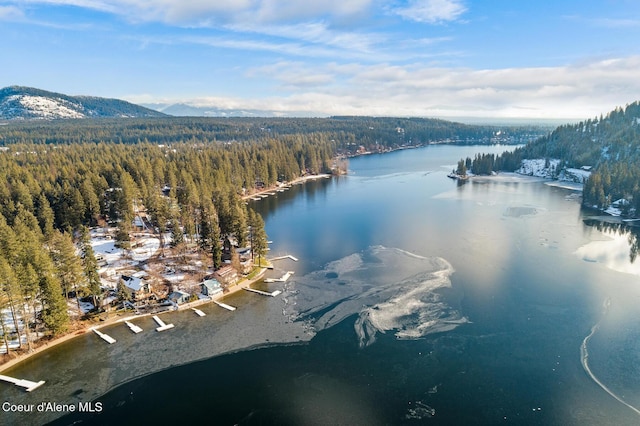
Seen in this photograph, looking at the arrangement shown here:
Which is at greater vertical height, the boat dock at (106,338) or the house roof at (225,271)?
the house roof at (225,271)

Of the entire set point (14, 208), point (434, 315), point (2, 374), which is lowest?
point (2, 374)

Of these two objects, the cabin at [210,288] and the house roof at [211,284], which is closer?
the cabin at [210,288]

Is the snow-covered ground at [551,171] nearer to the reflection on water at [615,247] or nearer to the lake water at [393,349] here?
the reflection on water at [615,247]

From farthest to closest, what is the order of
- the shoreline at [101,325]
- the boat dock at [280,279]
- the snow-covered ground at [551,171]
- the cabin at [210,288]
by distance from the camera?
the snow-covered ground at [551,171] → the boat dock at [280,279] → the cabin at [210,288] → the shoreline at [101,325]

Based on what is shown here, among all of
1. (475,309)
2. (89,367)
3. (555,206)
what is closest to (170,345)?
(89,367)

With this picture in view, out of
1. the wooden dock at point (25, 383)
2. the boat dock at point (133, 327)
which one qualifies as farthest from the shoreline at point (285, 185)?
the wooden dock at point (25, 383)

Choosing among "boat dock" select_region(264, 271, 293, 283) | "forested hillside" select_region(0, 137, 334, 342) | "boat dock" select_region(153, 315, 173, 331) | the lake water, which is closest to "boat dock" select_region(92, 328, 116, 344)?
the lake water

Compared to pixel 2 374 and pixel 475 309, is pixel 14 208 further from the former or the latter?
pixel 475 309
